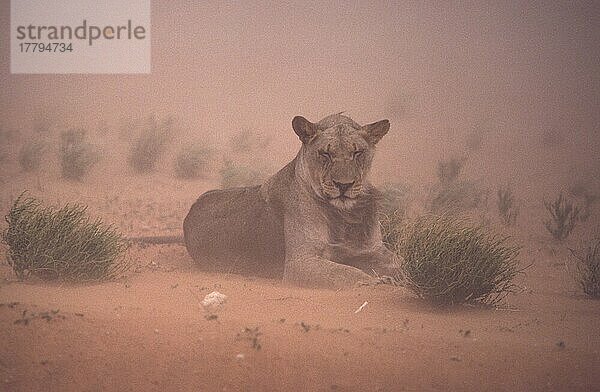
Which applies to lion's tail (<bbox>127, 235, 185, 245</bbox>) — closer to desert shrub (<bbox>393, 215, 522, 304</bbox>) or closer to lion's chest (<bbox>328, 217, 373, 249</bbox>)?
lion's chest (<bbox>328, 217, 373, 249</bbox>)

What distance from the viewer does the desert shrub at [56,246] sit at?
6598 millimetres

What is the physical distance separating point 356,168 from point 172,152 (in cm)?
1459

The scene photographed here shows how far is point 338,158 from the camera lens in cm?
729

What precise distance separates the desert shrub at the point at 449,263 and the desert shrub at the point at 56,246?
120 inches

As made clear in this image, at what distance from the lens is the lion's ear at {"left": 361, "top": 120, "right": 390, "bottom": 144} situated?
7629mm

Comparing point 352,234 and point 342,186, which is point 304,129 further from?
point 352,234

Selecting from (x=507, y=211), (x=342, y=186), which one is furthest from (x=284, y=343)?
(x=507, y=211)

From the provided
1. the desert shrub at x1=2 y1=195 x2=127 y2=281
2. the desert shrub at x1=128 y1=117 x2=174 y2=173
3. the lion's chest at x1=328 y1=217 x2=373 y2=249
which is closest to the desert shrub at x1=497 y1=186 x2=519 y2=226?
the lion's chest at x1=328 y1=217 x2=373 y2=249

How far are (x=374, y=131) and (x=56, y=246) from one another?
3.54m

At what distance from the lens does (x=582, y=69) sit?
33500mm

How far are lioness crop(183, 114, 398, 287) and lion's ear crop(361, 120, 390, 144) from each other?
0.01 meters

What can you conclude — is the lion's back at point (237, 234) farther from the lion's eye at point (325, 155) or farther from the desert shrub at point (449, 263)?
the desert shrub at point (449, 263)

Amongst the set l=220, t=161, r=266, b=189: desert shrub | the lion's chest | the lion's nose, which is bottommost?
l=220, t=161, r=266, b=189: desert shrub

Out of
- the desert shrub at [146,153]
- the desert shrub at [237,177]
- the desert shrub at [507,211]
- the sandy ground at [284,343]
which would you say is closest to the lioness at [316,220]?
the sandy ground at [284,343]
